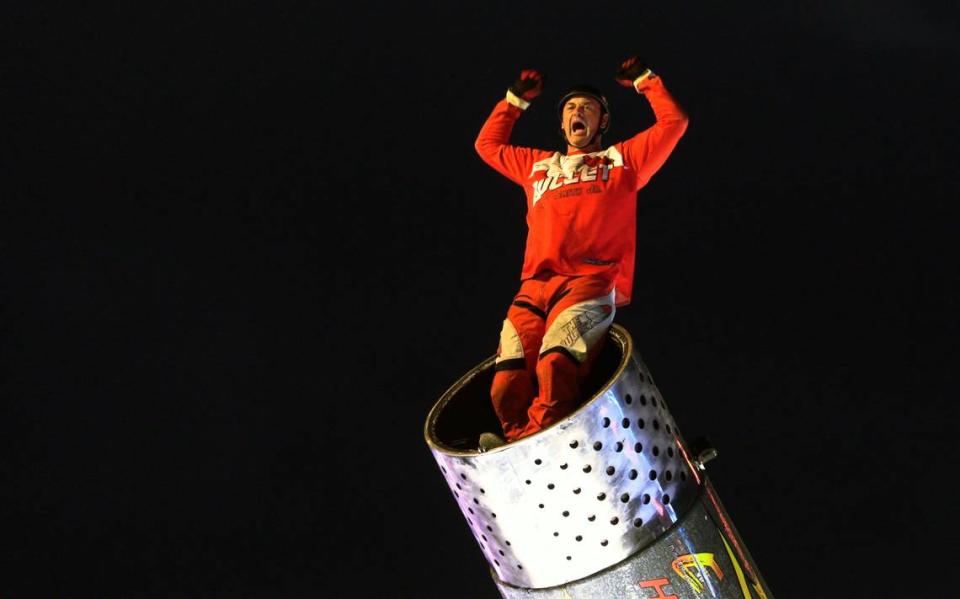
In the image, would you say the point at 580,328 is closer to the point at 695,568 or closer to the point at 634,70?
the point at 695,568

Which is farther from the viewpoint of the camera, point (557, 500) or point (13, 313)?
point (13, 313)

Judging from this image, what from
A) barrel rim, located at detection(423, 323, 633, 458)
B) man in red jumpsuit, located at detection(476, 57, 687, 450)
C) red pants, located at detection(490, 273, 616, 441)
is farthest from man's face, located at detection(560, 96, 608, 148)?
barrel rim, located at detection(423, 323, 633, 458)

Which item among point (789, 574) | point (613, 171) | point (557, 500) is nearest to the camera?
point (557, 500)

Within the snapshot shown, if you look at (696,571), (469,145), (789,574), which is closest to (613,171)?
(696,571)

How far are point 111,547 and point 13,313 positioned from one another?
99cm

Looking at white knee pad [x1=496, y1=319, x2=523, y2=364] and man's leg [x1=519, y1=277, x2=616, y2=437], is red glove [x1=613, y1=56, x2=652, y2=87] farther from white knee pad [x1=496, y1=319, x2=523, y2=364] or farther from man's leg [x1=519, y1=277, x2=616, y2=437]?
white knee pad [x1=496, y1=319, x2=523, y2=364]

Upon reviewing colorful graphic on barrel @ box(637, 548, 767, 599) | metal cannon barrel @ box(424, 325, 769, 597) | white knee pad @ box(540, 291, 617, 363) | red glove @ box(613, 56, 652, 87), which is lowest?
colorful graphic on barrel @ box(637, 548, 767, 599)

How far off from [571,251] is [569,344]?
31cm

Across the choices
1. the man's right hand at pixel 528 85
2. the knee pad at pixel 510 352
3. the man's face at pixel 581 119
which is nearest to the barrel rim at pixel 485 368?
the knee pad at pixel 510 352

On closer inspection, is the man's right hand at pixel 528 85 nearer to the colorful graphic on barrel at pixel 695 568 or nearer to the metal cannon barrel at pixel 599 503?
the metal cannon barrel at pixel 599 503

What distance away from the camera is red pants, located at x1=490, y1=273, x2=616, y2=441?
319 cm

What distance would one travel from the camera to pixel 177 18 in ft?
16.6

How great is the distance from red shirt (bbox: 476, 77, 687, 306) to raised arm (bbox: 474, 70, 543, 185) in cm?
13

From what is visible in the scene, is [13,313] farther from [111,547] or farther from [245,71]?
[245,71]
